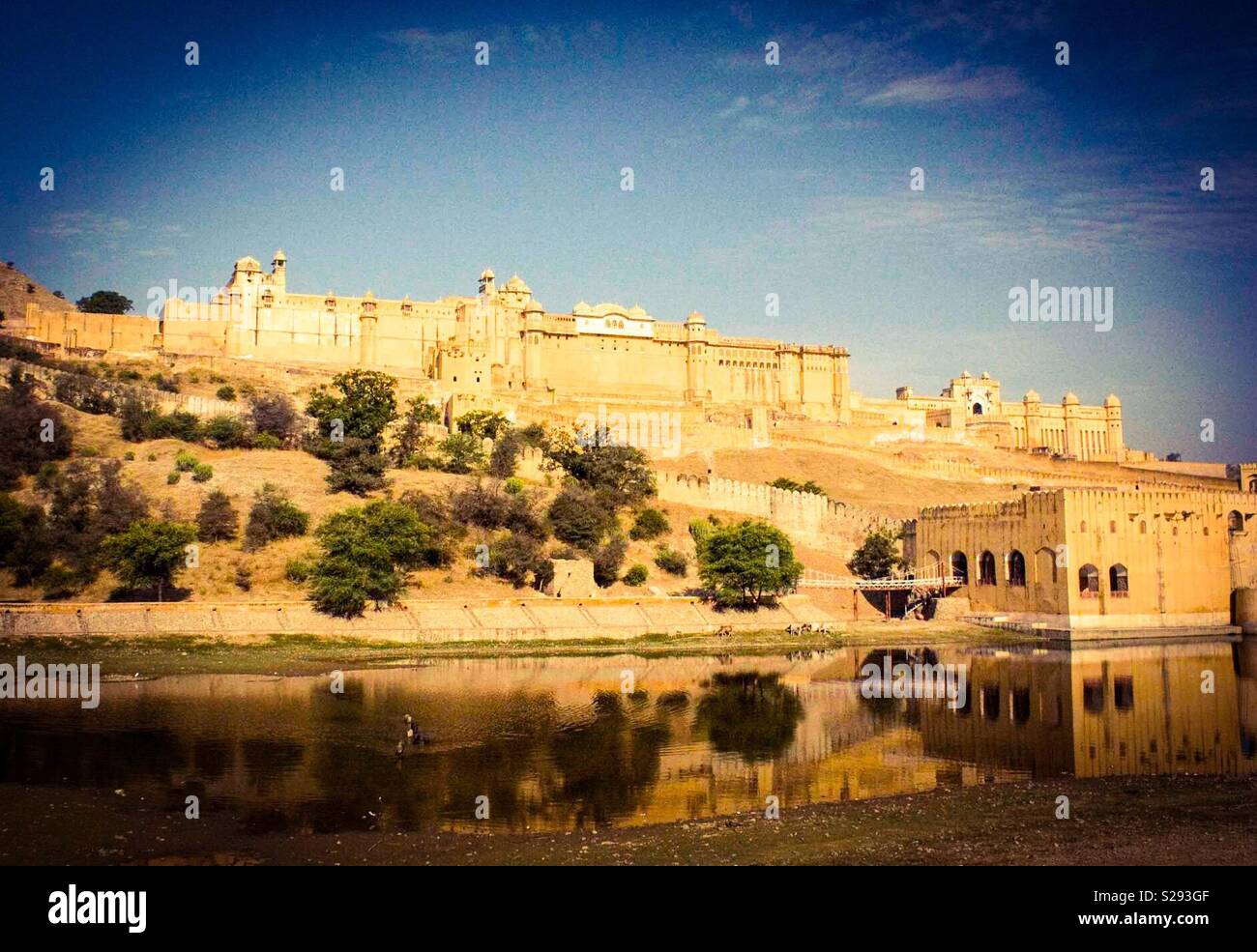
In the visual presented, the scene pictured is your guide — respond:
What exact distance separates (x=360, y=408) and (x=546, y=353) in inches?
1051

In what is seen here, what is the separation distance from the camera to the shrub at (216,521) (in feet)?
132

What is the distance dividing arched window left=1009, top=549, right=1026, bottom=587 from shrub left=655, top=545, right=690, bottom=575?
40.7 ft

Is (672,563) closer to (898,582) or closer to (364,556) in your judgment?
(898,582)

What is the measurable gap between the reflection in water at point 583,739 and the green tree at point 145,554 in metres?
8.03

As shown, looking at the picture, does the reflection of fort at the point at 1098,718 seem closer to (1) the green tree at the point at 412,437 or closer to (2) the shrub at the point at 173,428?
(1) the green tree at the point at 412,437

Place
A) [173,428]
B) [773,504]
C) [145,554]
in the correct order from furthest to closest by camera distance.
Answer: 1. [773,504]
2. [173,428]
3. [145,554]

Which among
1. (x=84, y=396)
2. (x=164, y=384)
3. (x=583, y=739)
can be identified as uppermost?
(x=164, y=384)

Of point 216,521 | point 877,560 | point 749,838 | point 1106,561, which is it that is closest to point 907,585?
point 877,560

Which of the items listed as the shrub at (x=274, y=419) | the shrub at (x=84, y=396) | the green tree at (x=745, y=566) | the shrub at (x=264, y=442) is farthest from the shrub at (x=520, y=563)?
the shrub at (x=84, y=396)

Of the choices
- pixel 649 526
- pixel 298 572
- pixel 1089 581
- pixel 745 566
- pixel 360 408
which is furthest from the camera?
pixel 360 408

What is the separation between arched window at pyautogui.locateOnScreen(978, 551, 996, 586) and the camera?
45031 millimetres

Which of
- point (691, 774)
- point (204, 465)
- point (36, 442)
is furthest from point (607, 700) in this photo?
point (36, 442)

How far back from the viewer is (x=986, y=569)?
4544 centimetres
